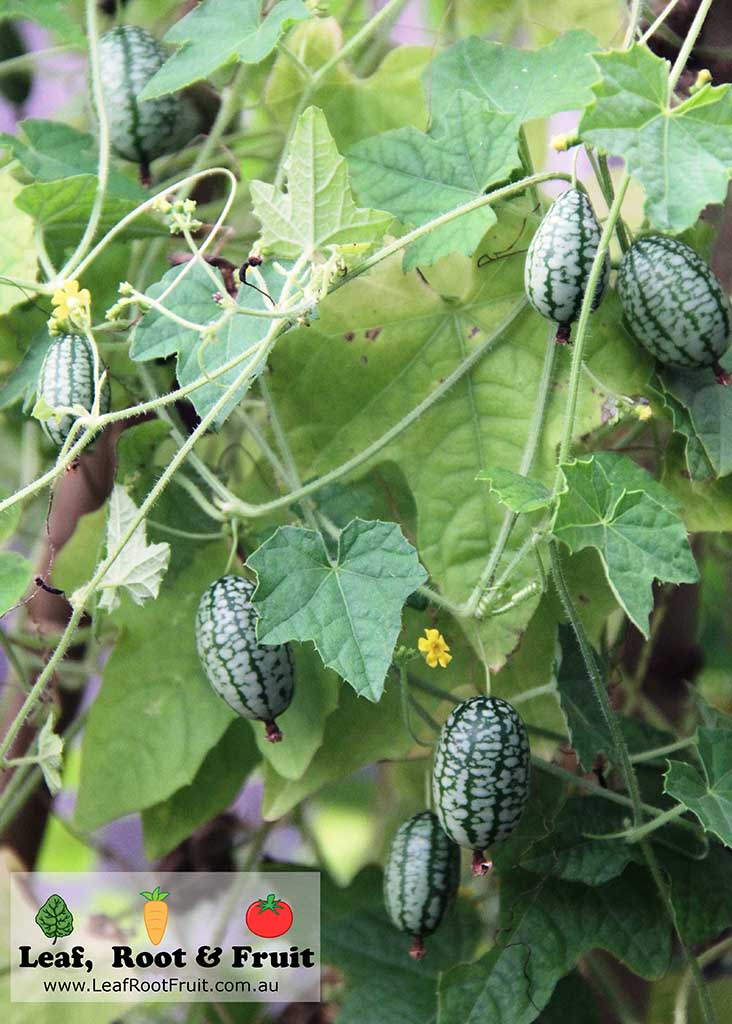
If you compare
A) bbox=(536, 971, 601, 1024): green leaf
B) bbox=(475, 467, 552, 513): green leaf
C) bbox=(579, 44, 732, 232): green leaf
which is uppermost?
bbox=(579, 44, 732, 232): green leaf

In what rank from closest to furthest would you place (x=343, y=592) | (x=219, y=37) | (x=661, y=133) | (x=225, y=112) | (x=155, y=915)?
(x=661, y=133)
(x=343, y=592)
(x=219, y=37)
(x=225, y=112)
(x=155, y=915)

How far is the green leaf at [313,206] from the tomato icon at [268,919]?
610 millimetres

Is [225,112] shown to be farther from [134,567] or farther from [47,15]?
[134,567]

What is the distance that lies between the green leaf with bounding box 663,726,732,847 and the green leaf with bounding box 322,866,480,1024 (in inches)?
12.3

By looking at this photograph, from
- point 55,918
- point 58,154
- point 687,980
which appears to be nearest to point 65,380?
point 58,154

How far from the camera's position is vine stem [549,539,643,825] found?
0.78 meters

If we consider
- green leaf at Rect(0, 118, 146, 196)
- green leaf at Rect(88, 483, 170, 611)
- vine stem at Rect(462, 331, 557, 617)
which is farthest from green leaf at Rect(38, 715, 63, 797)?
green leaf at Rect(0, 118, 146, 196)

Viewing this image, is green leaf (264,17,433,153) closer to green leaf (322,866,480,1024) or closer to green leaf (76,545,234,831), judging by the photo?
green leaf (76,545,234,831)

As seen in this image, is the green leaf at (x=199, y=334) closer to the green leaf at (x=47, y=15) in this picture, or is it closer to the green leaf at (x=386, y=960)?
the green leaf at (x=47, y=15)

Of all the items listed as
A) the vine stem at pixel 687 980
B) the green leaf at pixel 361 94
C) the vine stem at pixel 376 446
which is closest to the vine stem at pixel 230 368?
the vine stem at pixel 376 446

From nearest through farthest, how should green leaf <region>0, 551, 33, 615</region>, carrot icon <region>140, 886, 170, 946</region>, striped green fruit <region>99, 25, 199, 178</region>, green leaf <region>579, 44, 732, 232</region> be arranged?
green leaf <region>579, 44, 732, 232</region> → green leaf <region>0, 551, 33, 615</region> → striped green fruit <region>99, 25, 199, 178</region> → carrot icon <region>140, 886, 170, 946</region>

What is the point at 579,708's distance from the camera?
3.16 ft

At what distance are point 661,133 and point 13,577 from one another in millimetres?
564

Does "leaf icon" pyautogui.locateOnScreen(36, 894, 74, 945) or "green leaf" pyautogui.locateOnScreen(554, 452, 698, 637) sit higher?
"green leaf" pyautogui.locateOnScreen(554, 452, 698, 637)
